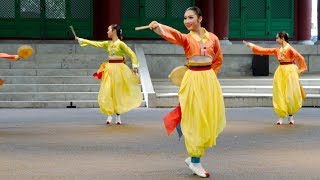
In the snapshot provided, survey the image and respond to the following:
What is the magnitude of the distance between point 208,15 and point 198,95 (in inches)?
694

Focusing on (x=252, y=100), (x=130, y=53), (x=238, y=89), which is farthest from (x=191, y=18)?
(x=238, y=89)

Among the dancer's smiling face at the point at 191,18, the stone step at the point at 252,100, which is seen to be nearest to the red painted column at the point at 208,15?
the stone step at the point at 252,100

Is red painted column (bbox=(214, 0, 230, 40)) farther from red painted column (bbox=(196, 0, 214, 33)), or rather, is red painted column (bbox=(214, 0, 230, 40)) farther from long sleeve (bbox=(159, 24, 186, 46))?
long sleeve (bbox=(159, 24, 186, 46))

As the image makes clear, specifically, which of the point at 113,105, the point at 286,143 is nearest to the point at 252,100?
the point at 113,105

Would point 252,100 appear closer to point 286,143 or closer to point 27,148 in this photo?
point 286,143

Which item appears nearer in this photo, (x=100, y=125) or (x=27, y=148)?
(x=27, y=148)

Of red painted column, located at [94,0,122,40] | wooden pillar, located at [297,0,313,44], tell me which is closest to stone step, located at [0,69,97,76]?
red painted column, located at [94,0,122,40]

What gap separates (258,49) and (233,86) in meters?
7.75

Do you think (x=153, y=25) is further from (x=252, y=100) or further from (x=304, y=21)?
(x=304, y=21)

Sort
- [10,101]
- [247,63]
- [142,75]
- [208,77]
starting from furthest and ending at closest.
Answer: [247,63] < [142,75] < [10,101] < [208,77]

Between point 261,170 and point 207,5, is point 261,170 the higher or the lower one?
the lower one

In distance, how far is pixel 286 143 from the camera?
10.8m

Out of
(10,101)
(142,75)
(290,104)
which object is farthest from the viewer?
(142,75)

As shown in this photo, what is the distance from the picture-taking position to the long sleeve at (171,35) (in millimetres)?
7619
